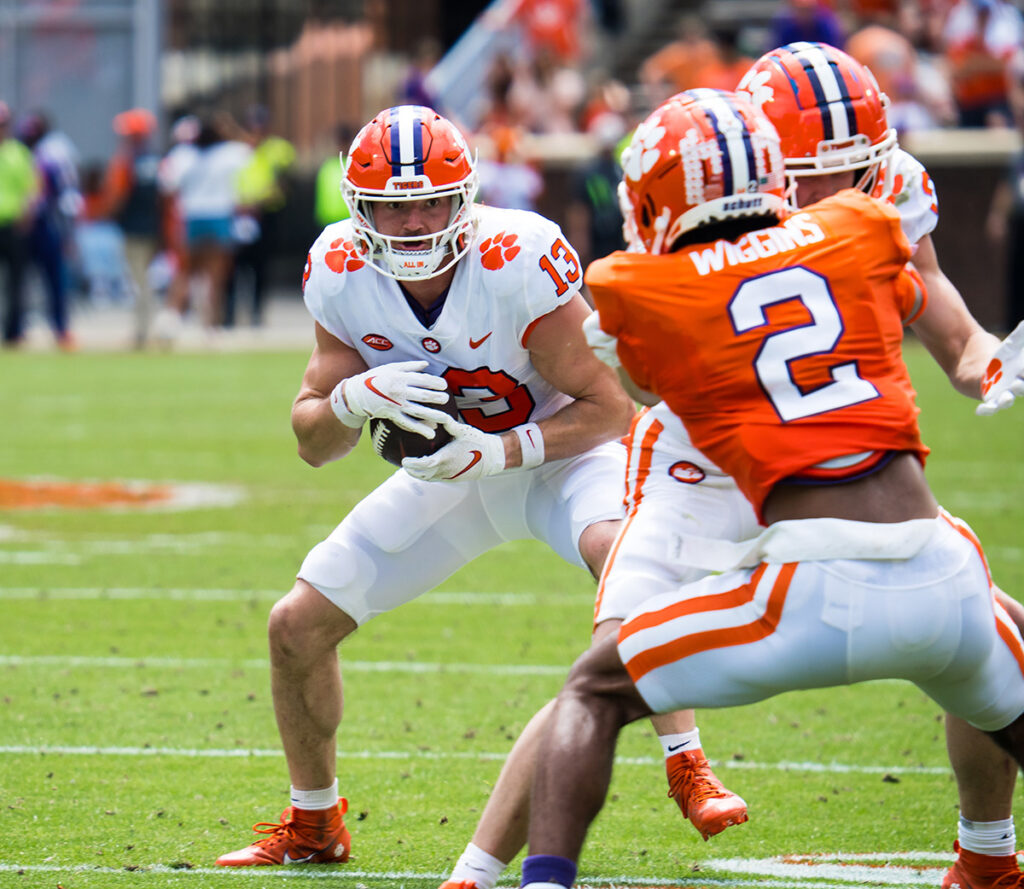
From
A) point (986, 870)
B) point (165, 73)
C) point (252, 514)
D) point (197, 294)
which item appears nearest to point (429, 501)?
point (986, 870)

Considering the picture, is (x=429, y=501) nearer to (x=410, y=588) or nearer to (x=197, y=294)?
(x=410, y=588)

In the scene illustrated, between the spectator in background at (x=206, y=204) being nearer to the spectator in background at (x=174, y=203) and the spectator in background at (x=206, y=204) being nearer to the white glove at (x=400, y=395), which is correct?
the spectator in background at (x=174, y=203)

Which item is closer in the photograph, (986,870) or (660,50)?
(986,870)

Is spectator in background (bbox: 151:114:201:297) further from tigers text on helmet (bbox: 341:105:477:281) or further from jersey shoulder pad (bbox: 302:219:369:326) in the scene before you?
tigers text on helmet (bbox: 341:105:477:281)

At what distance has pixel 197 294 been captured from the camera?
71.4 feet

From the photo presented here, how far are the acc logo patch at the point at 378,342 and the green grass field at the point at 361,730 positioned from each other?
119 centimetres

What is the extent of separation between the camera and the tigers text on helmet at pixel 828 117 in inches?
151

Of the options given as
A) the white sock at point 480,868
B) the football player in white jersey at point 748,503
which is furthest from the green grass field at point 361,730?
the white sock at point 480,868

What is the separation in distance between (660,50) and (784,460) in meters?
21.8

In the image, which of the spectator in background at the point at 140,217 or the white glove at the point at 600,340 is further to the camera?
the spectator in background at the point at 140,217

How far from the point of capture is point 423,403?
3.97m

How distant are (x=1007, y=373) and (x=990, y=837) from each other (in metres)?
1.01

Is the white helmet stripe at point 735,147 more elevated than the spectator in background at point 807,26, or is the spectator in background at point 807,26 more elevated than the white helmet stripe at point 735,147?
the white helmet stripe at point 735,147

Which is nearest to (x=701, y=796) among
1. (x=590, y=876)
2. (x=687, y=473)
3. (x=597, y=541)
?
(x=590, y=876)
